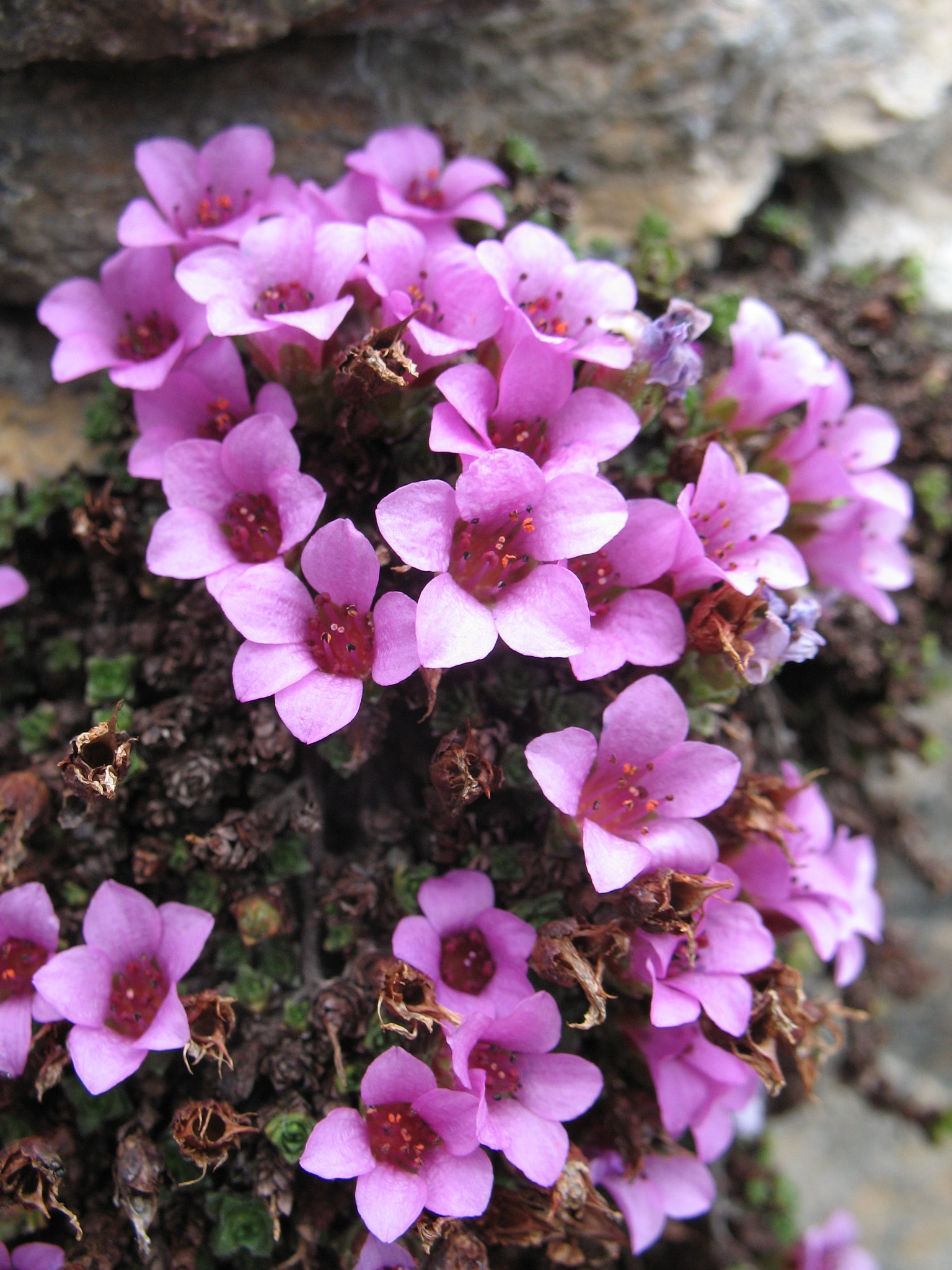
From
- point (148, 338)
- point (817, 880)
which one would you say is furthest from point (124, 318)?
point (817, 880)

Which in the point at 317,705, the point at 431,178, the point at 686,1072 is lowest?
the point at 686,1072

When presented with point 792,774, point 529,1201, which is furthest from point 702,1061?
point 792,774

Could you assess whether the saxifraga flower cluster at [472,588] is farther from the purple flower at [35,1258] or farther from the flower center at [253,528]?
the purple flower at [35,1258]

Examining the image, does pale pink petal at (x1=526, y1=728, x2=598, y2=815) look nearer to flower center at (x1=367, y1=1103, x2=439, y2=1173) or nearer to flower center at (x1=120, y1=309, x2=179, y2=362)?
flower center at (x1=367, y1=1103, x2=439, y2=1173)

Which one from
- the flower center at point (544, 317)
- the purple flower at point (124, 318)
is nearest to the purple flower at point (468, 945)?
the flower center at point (544, 317)

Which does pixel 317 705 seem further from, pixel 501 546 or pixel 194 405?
pixel 194 405

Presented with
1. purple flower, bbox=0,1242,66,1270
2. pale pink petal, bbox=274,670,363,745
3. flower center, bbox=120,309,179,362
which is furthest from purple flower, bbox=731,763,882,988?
flower center, bbox=120,309,179,362
